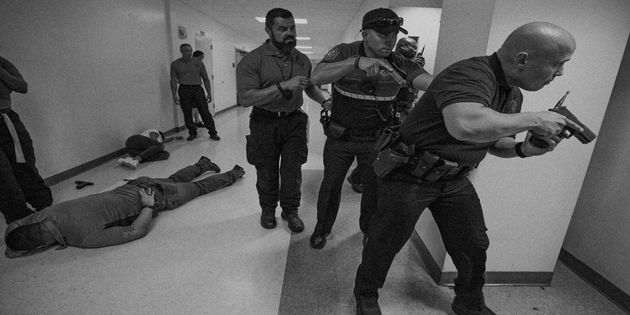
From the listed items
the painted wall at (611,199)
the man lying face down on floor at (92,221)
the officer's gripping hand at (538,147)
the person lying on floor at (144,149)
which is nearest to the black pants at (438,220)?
the officer's gripping hand at (538,147)

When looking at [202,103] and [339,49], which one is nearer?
[339,49]

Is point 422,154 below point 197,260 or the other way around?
the other way around

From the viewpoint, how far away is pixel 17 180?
7.60 ft

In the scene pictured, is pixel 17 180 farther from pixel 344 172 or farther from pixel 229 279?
pixel 344 172

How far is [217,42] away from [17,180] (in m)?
6.42

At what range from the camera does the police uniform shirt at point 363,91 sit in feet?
5.63

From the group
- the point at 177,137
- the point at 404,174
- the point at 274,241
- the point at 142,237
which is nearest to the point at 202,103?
the point at 177,137

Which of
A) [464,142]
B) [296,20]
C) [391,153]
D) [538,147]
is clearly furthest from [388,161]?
[296,20]

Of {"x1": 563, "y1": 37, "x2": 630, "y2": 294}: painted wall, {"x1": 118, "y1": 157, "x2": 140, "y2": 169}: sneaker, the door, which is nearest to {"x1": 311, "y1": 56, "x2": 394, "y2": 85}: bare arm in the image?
{"x1": 563, "y1": 37, "x2": 630, "y2": 294}: painted wall

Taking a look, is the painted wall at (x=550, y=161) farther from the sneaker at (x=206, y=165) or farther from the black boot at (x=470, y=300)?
the sneaker at (x=206, y=165)

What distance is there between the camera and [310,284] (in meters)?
1.74

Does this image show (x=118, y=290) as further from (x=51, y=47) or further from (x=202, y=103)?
(x=202, y=103)

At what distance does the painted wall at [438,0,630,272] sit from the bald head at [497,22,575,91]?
458 millimetres

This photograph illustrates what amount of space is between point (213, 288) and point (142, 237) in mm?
842
